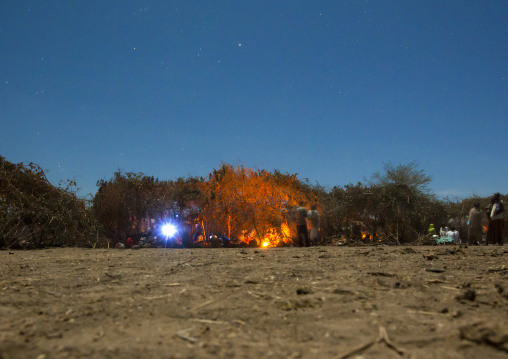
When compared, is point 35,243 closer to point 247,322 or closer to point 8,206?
point 8,206

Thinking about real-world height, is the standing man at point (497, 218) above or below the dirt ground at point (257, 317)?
above

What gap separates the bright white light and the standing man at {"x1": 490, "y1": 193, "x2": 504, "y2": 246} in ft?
42.2

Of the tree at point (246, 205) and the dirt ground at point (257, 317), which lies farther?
the tree at point (246, 205)

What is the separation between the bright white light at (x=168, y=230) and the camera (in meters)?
16.8

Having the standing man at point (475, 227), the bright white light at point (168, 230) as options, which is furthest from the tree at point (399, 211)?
the bright white light at point (168, 230)

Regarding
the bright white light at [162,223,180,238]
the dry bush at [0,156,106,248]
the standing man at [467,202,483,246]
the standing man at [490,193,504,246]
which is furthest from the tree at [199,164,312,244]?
the standing man at [490,193,504,246]

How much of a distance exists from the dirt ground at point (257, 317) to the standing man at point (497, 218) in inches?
416

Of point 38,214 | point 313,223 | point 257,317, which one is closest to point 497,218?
point 313,223

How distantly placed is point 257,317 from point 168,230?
14.8 metres

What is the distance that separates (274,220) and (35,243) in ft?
30.3

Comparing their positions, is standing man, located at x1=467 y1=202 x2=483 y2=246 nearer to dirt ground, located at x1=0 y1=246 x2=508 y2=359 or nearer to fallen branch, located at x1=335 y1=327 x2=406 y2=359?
dirt ground, located at x1=0 y1=246 x2=508 y2=359

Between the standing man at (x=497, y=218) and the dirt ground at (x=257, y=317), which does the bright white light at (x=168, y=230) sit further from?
the standing man at (x=497, y=218)

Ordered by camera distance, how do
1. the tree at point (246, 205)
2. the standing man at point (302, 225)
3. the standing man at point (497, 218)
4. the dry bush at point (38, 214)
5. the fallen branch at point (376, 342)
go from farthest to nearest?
the tree at point (246, 205) → the standing man at point (302, 225) → the standing man at point (497, 218) → the dry bush at point (38, 214) → the fallen branch at point (376, 342)

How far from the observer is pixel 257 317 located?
2701mm
